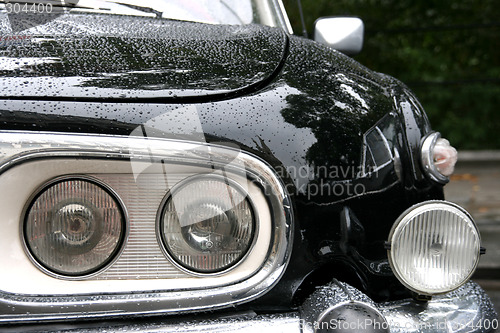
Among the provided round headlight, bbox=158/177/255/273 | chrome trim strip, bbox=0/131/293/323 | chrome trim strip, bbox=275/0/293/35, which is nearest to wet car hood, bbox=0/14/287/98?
chrome trim strip, bbox=0/131/293/323

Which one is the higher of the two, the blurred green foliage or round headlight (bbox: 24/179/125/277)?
the blurred green foliage

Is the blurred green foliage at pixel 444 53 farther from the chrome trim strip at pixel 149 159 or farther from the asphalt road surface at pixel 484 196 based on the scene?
the chrome trim strip at pixel 149 159

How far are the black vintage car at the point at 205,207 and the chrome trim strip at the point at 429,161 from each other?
0.21ft

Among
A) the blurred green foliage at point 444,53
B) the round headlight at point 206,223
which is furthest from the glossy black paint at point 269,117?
the blurred green foliage at point 444,53

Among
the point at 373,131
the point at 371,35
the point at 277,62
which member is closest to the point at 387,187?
the point at 373,131

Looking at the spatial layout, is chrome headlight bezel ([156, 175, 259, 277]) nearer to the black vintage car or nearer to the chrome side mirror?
the black vintage car

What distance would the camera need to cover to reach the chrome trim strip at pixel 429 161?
1.71 m

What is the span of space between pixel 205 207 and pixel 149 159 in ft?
0.57

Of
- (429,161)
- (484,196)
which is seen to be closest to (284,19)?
(429,161)

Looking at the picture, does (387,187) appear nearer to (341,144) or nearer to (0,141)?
(341,144)

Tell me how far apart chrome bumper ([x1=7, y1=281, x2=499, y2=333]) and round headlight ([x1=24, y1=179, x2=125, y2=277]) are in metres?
0.15

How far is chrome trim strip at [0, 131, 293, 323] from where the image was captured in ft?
4.47

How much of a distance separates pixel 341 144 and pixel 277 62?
33 cm

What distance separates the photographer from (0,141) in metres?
1.34
